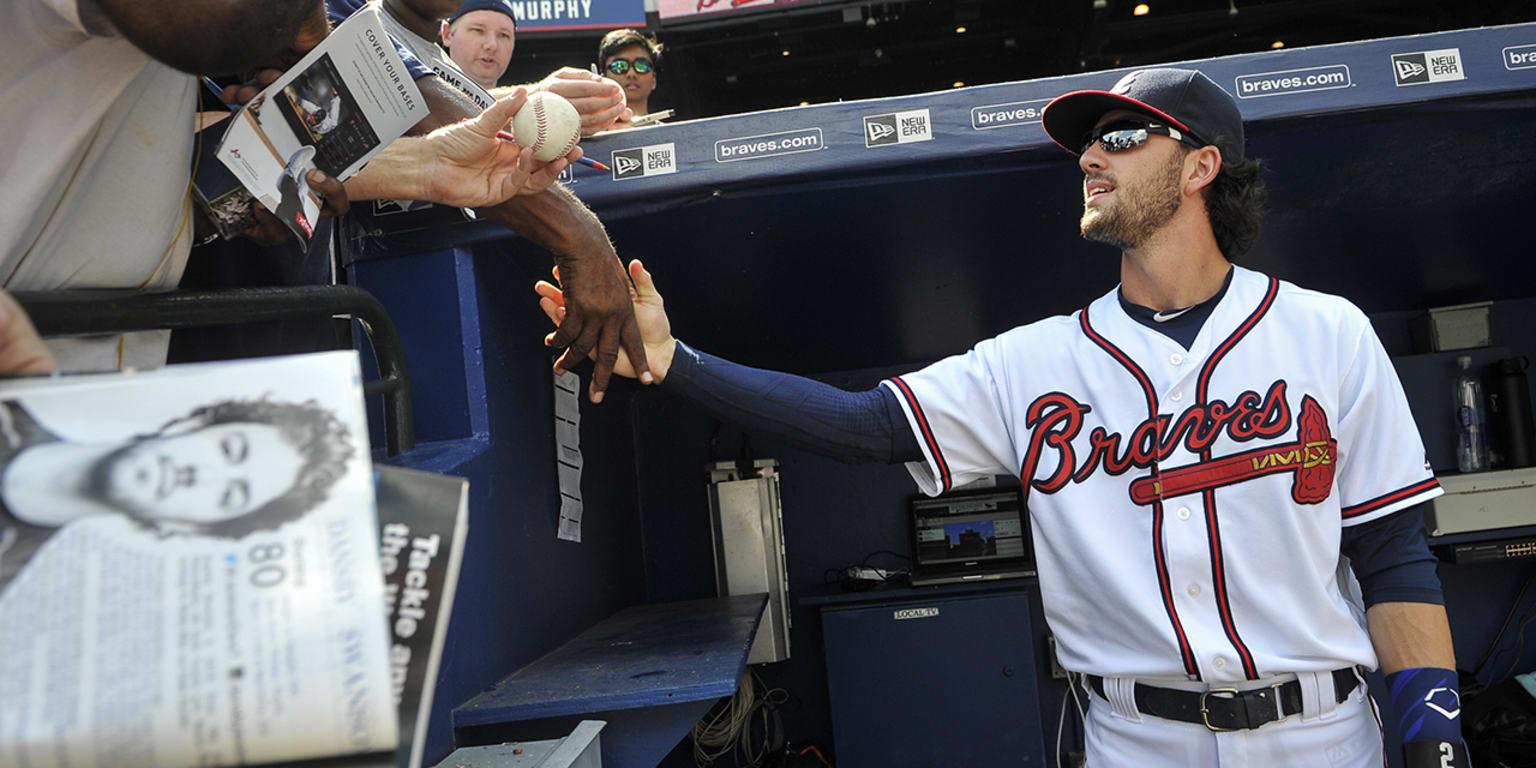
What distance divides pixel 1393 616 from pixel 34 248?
2067mm

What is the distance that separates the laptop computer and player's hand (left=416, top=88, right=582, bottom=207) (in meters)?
3.20

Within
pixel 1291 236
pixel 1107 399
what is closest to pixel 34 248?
pixel 1107 399

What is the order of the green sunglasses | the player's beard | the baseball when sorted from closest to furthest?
the baseball → the player's beard → the green sunglasses

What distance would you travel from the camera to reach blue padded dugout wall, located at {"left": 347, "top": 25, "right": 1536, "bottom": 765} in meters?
2.32

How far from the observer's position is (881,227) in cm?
291

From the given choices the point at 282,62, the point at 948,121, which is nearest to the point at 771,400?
the point at 948,121

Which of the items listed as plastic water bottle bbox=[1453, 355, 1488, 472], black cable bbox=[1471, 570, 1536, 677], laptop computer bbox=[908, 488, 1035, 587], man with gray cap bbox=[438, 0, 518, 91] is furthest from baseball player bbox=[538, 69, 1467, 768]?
black cable bbox=[1471, 570, 1536, 677]

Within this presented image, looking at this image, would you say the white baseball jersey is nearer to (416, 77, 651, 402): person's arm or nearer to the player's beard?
the player's beard

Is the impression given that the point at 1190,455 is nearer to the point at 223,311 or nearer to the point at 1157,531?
the point at 1157,531

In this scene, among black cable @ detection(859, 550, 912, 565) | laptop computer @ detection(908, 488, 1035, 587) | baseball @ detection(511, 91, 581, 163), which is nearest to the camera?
baseball @ detection(511, 91, 581, 163)

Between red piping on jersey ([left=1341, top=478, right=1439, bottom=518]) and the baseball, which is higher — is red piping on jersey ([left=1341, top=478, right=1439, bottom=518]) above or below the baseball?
below

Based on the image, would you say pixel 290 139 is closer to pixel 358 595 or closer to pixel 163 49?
pixel 163 49

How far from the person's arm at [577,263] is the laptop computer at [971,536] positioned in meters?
2.90

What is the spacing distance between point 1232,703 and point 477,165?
1519 mm
